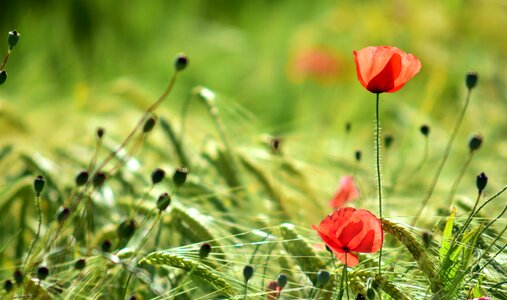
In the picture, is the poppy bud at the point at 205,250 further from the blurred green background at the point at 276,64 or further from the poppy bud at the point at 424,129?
the blurred green background at the point at 276,64

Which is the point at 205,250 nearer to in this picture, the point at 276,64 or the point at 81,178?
the point at 81,178

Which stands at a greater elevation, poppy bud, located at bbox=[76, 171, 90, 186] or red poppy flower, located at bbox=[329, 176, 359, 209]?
red poppy flower, located at bbox=[329, 176, 359, 209]

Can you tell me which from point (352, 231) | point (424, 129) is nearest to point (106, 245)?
point (352, 231)

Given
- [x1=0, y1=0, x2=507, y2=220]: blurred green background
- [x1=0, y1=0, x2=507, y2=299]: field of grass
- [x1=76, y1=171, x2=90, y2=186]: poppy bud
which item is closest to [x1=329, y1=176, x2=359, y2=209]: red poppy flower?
[x1=0, y1=0, x2=507, y2=299]: field of grass

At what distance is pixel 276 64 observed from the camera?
3711 mm

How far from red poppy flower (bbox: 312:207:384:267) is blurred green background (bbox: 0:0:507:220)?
1253mm

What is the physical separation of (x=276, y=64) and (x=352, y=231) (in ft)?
9.08

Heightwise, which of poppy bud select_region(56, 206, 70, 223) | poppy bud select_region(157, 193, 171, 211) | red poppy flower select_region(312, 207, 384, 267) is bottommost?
poppy bud select_region(56, 206, 70, 223)

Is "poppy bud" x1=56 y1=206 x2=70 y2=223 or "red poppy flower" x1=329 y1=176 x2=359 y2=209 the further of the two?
"red poppy flower" x1=329 y1=176 x2=359 y2=209

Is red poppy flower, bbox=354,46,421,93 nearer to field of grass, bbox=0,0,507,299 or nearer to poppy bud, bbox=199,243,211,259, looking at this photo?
field of grass, bbox=0,0,507,299

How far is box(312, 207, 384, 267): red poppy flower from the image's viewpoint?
3.20ft

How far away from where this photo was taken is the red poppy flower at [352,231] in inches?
38.4

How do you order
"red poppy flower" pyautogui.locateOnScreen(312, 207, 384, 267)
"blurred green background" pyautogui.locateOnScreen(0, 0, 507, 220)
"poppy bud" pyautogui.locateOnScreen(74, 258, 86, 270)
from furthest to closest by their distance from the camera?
1. "blurred green background" pyautogui.locateOnScreen(0, 0, 507, 220)
2. "poppy bud" pyautogui.locateOnScreen(74, 258, 86, 270)
3. "red poppy flower" pyautogui.locateOnScreen(312, 207, 384, 267)

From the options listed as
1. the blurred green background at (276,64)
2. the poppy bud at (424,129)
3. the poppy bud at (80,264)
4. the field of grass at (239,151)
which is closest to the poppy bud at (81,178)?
the field of grass at (239,151)
